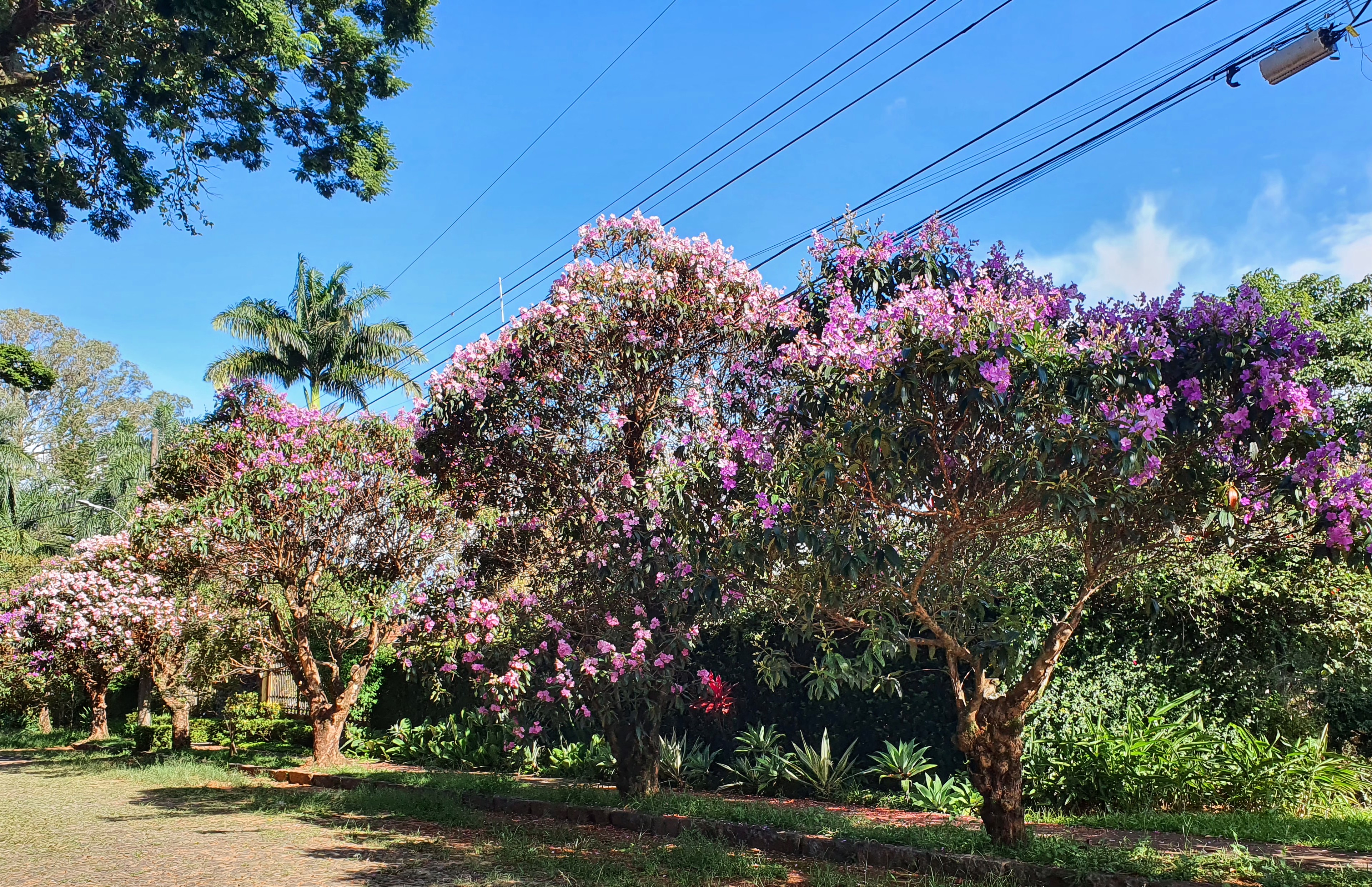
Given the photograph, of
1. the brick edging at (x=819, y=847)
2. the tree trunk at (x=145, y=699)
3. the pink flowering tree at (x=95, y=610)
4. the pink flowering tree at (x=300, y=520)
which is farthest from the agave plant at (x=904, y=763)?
the tree trunk at (x=145, y=699)

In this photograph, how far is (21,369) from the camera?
12375 millimetres

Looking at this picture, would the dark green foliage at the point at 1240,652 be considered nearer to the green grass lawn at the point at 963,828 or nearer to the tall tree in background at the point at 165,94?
the green grass lawn at the point at 963,828

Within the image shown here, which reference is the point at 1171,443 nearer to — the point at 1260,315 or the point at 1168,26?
the point at 1260,315

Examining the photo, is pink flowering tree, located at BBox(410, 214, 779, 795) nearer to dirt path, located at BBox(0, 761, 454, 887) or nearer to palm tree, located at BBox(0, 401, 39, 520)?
dirt path, located at BBox(0, 761, 454, 887)

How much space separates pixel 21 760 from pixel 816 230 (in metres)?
18.0

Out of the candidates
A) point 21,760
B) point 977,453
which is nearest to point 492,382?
point 977,453

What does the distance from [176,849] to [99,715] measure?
16.5 m

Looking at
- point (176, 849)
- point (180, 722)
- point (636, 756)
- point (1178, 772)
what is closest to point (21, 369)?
point (180, 722)

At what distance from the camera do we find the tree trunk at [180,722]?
52.6 ft

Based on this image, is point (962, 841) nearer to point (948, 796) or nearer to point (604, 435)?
point (948, 796)

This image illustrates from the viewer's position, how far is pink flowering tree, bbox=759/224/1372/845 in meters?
4.81

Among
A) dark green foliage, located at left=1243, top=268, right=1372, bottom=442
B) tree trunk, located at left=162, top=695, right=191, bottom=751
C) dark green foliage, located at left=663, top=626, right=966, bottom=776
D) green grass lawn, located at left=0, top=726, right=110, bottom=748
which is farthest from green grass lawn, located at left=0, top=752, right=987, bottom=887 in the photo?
green grass lawn, located at left=0, top=726, right=110, bottom=748

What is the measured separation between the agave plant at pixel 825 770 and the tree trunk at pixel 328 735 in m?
8.23

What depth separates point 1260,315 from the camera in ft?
16.5
